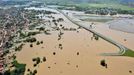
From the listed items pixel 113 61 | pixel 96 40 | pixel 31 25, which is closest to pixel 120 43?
pixel 96 40

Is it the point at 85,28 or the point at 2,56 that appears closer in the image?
the point at 2,56

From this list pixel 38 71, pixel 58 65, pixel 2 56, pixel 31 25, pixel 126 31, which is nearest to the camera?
pixel 38 71

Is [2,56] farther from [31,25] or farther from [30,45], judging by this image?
[31,25]

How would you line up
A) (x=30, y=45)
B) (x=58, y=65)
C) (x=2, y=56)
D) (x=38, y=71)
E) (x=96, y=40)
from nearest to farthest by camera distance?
(x=38, y=71) < (x=58, y=65) < (x=2, y=56) < (x=30, y=45) < (x=96, y=40)

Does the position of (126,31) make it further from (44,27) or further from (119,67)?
(119,67)

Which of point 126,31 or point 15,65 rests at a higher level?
point 15,65

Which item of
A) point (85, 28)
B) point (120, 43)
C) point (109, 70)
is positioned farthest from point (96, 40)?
point (109, 70)
